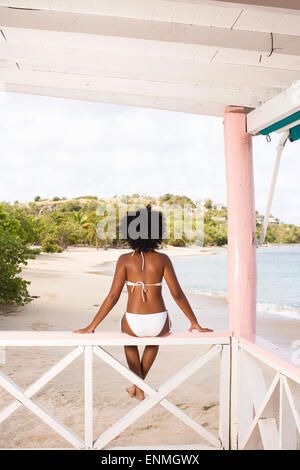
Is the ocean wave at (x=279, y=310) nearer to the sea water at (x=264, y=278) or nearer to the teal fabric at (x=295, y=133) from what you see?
the sea water at (x=264, y=278)

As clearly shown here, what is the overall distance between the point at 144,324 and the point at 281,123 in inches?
49.9

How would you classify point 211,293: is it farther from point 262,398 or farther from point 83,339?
point 83,339

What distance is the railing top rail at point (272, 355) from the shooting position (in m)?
1.78

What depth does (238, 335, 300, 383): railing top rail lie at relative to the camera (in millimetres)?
1778

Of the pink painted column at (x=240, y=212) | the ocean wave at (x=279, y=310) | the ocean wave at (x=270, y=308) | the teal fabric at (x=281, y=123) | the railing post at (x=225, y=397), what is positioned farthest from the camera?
the ocean wave at (x=270, y=308)

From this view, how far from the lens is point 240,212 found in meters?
2.61

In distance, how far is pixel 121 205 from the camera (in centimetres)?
3794

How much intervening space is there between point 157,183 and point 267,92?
3984cm

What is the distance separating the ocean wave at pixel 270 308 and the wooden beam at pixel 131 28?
2254cm

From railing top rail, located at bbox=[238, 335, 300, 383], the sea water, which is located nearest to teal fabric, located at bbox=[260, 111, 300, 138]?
railing top rail, located at bbox=[238, 335, 300, 383]

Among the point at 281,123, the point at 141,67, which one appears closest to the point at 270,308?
the point at 281,123

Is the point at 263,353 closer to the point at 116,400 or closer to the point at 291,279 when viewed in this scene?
the point at 116,400

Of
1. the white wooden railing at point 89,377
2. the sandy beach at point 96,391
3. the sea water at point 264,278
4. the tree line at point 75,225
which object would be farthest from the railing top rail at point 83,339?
the tree line at point 75,225

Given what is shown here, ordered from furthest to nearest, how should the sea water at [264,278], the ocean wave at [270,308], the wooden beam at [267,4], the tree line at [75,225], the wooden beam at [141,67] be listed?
the tree line at [75,225] < the sea water at [264,278] < the ocean wave at [270,308] < the wooden beam at [141,67] < the wooden beam at [267,4]
